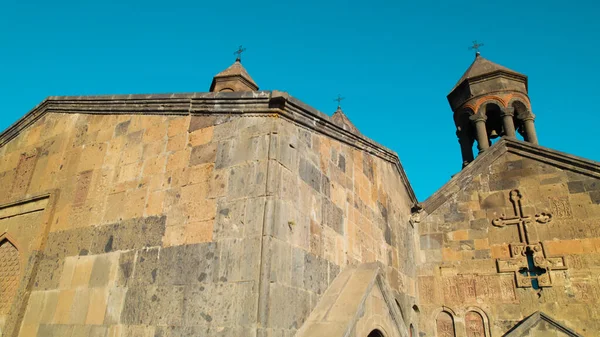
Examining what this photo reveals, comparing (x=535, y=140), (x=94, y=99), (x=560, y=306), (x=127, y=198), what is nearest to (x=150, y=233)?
(x=127, y=198)

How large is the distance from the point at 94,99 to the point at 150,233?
252cm

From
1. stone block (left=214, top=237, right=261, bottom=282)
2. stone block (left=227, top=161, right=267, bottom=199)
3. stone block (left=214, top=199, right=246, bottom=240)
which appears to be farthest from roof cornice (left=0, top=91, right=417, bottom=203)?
stone block (left=214, top=237, right=261, bottom=282)

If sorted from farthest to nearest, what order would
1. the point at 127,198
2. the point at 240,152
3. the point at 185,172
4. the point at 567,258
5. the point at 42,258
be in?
the point at 567,258, the point at 42,258, the point at 127,198, the point at 185,172, the point at 240,152

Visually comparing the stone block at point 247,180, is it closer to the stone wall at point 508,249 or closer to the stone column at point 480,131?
the stone wall at point 508,249

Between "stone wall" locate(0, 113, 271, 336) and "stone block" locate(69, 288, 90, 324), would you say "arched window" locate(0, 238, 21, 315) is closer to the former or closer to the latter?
"stone wall" locate(0, 113, 271, 336)

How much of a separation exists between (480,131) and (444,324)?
20.0 feet

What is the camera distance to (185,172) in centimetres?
410

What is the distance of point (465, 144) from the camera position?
1141 cm

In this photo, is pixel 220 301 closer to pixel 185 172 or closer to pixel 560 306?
pixel 185 172

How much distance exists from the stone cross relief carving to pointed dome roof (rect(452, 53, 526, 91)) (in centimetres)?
617

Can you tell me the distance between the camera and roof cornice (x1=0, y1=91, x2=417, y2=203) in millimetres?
4000

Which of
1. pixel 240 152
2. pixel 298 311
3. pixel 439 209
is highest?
pixel 439 209

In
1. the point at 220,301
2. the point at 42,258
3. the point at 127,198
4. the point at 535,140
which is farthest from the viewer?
the point at 535,140

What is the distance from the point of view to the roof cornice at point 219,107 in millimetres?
4000
